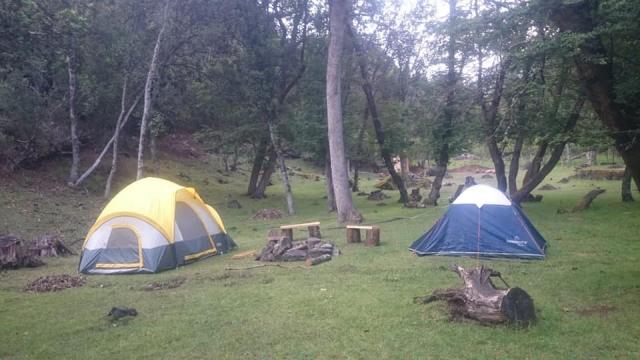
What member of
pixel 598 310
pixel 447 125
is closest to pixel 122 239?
pixel 598 310

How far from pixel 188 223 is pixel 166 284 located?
2940 millimetres

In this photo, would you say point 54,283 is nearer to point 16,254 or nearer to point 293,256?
point 16,254

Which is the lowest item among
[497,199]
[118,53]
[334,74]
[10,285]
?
[10,285]

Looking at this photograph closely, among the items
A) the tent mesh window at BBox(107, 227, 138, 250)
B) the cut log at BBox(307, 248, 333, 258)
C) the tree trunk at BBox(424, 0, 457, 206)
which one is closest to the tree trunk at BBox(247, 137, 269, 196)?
the tree trunk at BBox(424, 0, 457, 206)

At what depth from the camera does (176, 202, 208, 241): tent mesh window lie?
12824 mm

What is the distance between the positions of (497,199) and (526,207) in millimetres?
10583

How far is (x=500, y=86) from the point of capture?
11.4 m

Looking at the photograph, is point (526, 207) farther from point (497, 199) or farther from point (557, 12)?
point (557, 12)

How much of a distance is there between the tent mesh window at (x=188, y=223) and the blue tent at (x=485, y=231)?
5.65m

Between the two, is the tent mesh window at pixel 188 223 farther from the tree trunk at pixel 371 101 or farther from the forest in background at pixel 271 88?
the tree trunk at pixel 371 101

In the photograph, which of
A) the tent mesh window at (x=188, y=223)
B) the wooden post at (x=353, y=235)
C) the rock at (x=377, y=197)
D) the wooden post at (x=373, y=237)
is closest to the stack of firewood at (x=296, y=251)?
the wooden post at (x=373, y=237)

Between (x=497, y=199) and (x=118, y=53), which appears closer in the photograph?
(x=497, y=199)

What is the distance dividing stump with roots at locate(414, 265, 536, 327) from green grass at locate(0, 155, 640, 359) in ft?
0.59

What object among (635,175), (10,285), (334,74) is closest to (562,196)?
(334,74)
